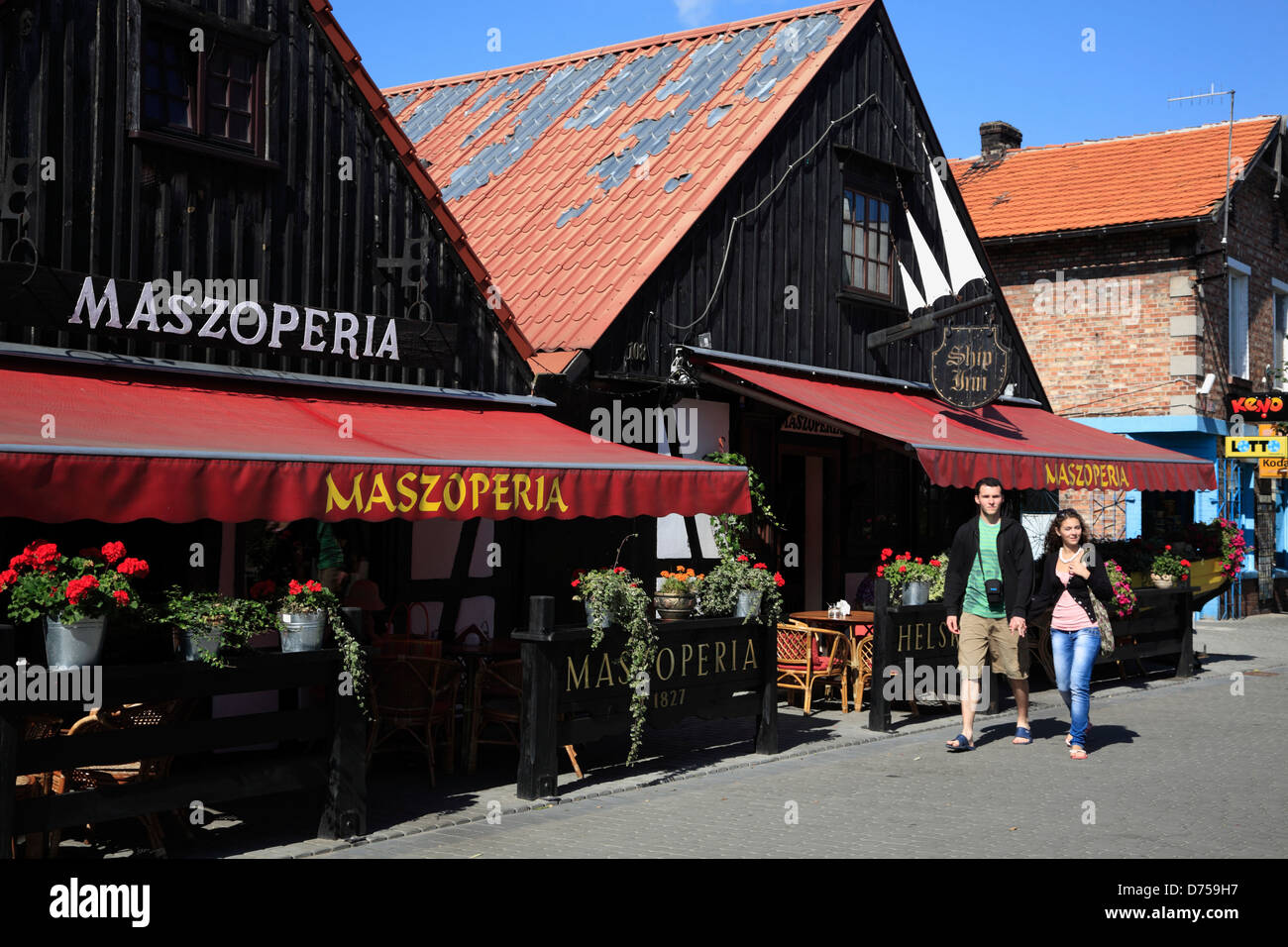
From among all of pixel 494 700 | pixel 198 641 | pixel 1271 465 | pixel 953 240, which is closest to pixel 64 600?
pixel 198 641

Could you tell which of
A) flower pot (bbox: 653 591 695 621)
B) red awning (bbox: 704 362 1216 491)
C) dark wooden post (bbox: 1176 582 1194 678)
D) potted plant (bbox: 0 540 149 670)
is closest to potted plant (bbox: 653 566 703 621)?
flower pot (bbox: 653 591 695 621)

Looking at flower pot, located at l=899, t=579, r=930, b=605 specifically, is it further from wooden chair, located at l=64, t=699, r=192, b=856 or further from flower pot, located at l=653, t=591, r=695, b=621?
wooden chair, located at l=64, t=699, r=192, b=856

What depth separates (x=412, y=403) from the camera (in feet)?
35.7

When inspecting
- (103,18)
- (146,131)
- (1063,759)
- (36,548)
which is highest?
(103,18)

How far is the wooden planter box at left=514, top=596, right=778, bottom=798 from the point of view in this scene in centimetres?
884

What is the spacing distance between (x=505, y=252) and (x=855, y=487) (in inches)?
192

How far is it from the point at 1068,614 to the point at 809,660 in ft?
8.71

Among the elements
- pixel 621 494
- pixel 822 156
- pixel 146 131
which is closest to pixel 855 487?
pixel 822 156

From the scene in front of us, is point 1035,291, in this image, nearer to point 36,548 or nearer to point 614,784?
point 614,784

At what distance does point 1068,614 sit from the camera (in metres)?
10.8

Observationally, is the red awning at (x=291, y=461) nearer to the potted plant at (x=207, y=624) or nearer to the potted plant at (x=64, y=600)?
the potted plant at (x=64, y=600)

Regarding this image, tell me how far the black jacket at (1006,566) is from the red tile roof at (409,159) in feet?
13.1

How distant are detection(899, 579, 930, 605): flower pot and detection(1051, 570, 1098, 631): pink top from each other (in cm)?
185
